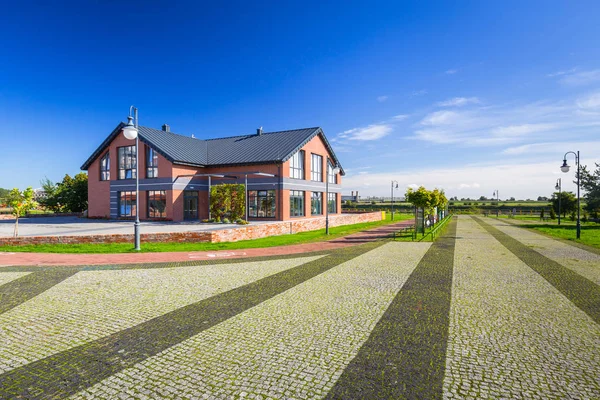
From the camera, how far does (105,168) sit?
33969mm

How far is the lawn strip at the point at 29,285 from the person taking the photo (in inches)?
304

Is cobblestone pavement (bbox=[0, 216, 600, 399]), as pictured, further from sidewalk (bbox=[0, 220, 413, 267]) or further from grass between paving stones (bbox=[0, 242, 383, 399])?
sidewalk (bbox=[0, 220, 413, 267])

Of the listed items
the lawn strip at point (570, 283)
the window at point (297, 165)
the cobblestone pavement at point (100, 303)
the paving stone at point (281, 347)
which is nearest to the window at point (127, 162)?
the window at point (297, 165)

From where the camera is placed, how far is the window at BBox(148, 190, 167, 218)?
3007cm

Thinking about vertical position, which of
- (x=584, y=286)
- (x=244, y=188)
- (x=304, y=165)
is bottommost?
(x=584, y=286)

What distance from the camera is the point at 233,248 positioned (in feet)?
53.6

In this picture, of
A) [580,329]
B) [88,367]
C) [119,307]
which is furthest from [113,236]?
[580,329]

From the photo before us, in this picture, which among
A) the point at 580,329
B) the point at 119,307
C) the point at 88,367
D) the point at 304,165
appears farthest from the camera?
the point at 304,165

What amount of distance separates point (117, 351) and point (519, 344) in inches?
253

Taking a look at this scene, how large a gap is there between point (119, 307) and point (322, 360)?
16.2ft

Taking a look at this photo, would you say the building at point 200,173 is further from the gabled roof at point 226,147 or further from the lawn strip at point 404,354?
the lawn strip at point 404,354

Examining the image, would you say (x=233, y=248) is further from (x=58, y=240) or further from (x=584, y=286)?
(x=584, y=286)

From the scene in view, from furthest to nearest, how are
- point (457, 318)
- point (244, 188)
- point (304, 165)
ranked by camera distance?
1. point (304, 165)
2. point (244, 188)
3. point (457, 318)

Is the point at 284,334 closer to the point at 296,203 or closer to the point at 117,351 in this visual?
the point at 117,351
